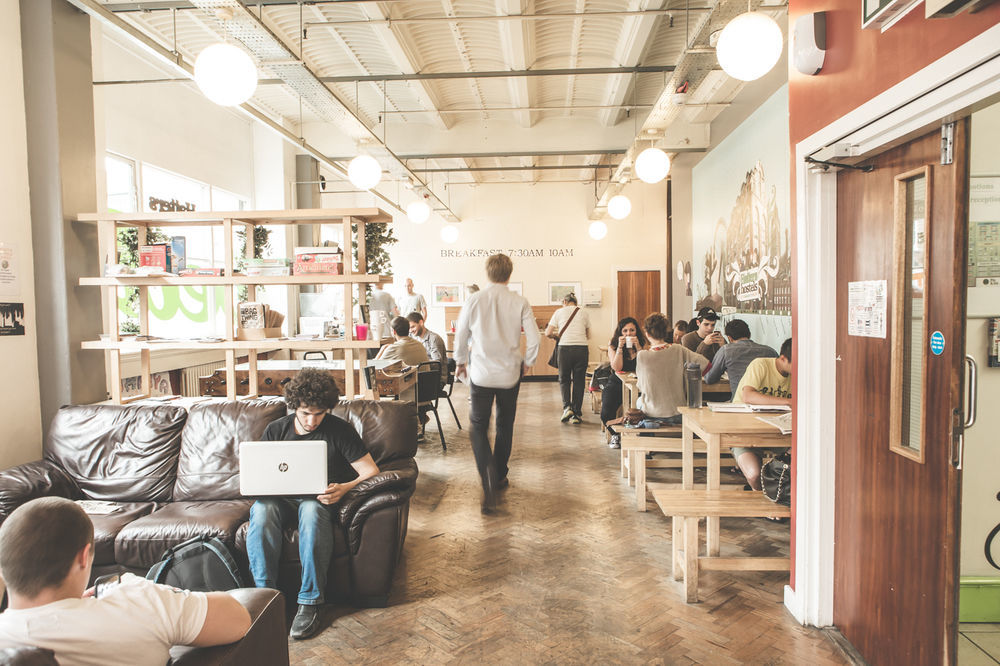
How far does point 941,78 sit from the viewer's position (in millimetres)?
1893

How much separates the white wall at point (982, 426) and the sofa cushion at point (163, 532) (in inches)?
142

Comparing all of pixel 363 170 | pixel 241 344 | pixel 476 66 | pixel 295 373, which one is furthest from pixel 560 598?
pixel 476 66

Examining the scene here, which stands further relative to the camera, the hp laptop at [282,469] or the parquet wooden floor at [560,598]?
the hp laptop at [282,469]

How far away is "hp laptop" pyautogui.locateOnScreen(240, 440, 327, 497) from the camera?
10.00 feet

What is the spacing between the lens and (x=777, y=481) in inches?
135

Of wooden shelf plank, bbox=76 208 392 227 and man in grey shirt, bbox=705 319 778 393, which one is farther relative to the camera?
man in grey shirt, bbox=705 319 778 393

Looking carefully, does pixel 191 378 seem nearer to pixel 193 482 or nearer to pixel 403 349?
pixel 403 349

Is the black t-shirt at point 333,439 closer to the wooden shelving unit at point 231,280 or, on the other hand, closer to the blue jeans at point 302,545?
the blue jeans at point 302,545

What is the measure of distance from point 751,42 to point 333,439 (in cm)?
307

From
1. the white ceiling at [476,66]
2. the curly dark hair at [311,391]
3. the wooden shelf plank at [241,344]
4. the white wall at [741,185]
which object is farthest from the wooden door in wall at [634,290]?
the curly dark hair at [311,391]

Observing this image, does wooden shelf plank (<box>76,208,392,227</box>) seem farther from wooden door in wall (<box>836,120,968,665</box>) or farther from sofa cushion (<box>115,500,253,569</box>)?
wooden door in wall (<box>836,120,968,665</box>)

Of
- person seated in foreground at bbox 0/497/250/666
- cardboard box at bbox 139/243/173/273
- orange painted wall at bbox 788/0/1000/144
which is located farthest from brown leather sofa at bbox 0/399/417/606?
orange painted wall at bbox 788/0/1000/144

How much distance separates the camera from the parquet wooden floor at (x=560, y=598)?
2689mm

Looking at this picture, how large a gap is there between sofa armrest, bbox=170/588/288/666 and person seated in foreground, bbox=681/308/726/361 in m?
5.63
